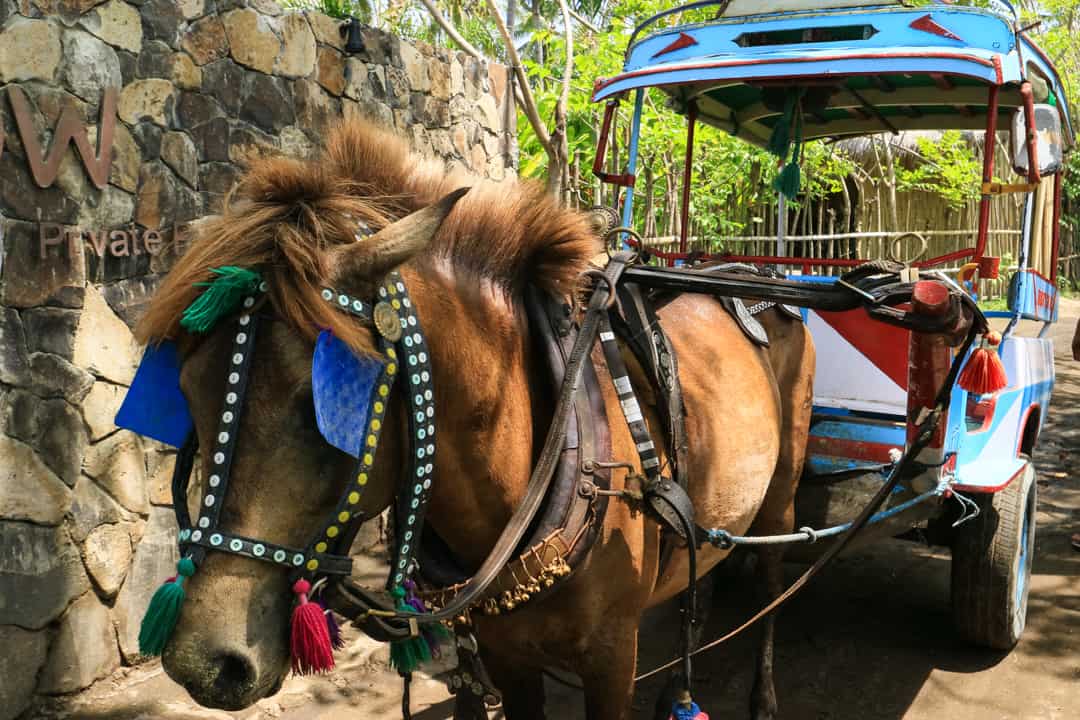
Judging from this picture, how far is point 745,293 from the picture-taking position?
2396mm

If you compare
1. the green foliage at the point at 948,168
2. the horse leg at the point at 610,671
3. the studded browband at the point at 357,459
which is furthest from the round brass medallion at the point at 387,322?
the green foliage at the point at 948,168

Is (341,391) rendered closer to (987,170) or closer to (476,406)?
(476,406)

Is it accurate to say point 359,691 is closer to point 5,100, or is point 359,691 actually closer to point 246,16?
point 5,100

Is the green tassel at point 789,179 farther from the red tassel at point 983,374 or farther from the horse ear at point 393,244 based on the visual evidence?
the horse ear at point 393,244

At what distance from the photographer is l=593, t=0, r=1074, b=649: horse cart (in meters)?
3.08

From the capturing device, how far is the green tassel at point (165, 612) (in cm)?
151

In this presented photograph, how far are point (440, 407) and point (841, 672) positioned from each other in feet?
9.40

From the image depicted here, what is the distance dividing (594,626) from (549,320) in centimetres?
75

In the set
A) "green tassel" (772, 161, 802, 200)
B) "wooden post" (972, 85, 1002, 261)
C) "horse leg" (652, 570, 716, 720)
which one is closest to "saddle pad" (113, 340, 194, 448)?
"horse leg" (652, 570, 716, 720)

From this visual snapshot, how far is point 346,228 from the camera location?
1719 mm

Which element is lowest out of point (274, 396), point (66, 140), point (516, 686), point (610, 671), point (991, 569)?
point (991, 569)

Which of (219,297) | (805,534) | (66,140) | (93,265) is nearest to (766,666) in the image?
(805,534)

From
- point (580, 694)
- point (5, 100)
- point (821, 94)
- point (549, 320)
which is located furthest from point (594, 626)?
point (821, 94)

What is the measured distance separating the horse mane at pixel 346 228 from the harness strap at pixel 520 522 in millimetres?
163
